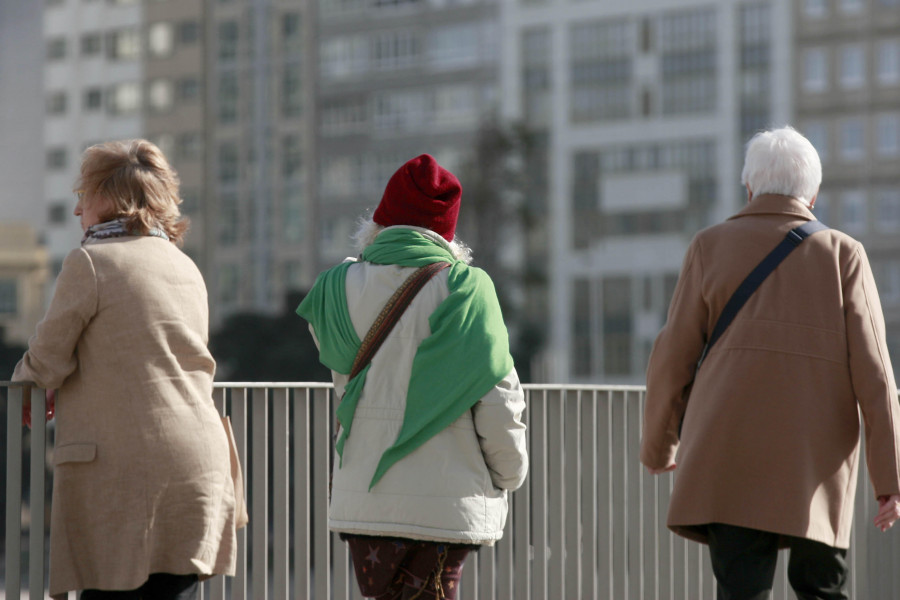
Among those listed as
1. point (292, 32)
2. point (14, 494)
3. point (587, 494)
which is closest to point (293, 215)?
point (292, 32)

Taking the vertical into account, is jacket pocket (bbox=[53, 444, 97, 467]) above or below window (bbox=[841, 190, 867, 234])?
below

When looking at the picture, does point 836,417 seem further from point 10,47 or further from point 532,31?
point 10,47

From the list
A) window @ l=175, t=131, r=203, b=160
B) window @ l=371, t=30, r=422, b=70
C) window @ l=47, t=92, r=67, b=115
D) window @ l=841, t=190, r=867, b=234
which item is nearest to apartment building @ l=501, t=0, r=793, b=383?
window @ l=841, t=190, r=867, b=234

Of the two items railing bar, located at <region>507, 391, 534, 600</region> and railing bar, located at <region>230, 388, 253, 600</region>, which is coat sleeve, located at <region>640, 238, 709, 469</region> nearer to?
railing bar, located at <region>507, 391, 534, 600</region>

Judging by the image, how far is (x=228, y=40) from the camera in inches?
2415

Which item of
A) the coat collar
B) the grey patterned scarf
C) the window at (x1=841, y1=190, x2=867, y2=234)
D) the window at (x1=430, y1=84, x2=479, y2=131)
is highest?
the window at (x1=430, y1=84, x2=479, y2=131)

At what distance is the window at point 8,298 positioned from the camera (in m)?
53.0

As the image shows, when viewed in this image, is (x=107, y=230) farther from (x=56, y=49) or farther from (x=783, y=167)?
(x=56, y=49)

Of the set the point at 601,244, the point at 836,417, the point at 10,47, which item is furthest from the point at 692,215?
the point at 836,417

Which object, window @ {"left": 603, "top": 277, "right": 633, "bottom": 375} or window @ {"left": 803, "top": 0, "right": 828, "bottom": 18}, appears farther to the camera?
window @ {"left": 803, "top": 0, "right": 828, "bottom": 18}

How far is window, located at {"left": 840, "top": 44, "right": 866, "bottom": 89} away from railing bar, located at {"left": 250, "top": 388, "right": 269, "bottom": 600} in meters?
53.7

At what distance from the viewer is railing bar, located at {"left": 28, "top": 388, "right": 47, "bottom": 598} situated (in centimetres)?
365

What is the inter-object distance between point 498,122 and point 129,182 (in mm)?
54130

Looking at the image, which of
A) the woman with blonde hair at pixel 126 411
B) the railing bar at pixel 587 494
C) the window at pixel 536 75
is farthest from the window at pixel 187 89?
the woman with blonde hair at pixel 126 411
